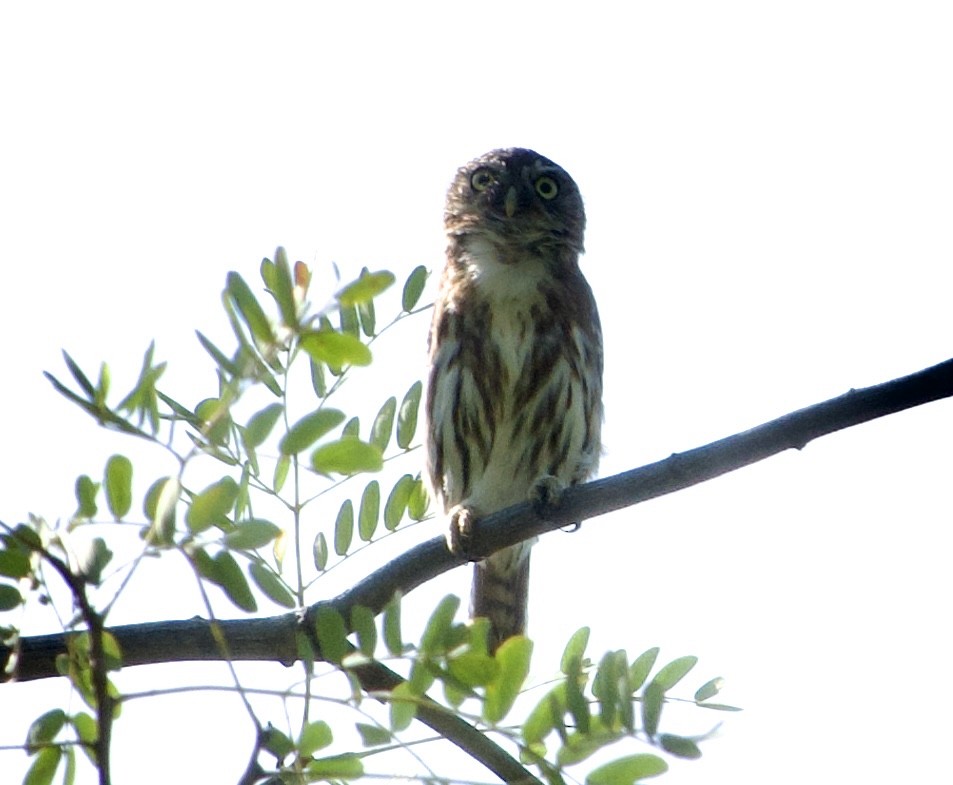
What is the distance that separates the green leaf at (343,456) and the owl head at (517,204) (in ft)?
12.3

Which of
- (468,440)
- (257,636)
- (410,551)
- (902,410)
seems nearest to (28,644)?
(257,636)

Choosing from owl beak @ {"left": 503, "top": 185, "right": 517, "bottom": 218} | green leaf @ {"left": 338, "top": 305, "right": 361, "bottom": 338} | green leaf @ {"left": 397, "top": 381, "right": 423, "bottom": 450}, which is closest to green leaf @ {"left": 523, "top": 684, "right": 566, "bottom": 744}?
green leaf @ {"left": 338, "top": 305, "right": 361, "bottom": 338}

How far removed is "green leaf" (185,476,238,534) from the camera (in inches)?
88.1

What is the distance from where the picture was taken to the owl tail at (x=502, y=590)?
6.03m

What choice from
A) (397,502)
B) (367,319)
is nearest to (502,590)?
(397,502)

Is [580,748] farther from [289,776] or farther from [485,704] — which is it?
[289,776]

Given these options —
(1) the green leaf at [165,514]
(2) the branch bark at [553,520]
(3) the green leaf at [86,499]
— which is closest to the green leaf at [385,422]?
(2) the branch bark at [553,520]

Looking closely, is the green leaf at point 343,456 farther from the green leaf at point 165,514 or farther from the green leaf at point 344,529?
the green leaf at point 344,529

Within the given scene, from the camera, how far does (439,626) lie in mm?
2475

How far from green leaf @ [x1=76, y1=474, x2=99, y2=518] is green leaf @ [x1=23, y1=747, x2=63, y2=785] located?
417mm

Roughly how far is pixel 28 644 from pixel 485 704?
1.15 meters

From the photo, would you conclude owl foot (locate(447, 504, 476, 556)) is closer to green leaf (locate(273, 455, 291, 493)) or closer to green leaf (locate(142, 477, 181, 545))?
green leaf (locate(273, 455, 291, 493))

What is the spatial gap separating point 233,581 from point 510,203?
13.8 ft

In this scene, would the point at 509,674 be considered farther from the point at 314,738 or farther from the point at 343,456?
the point at 343,456
